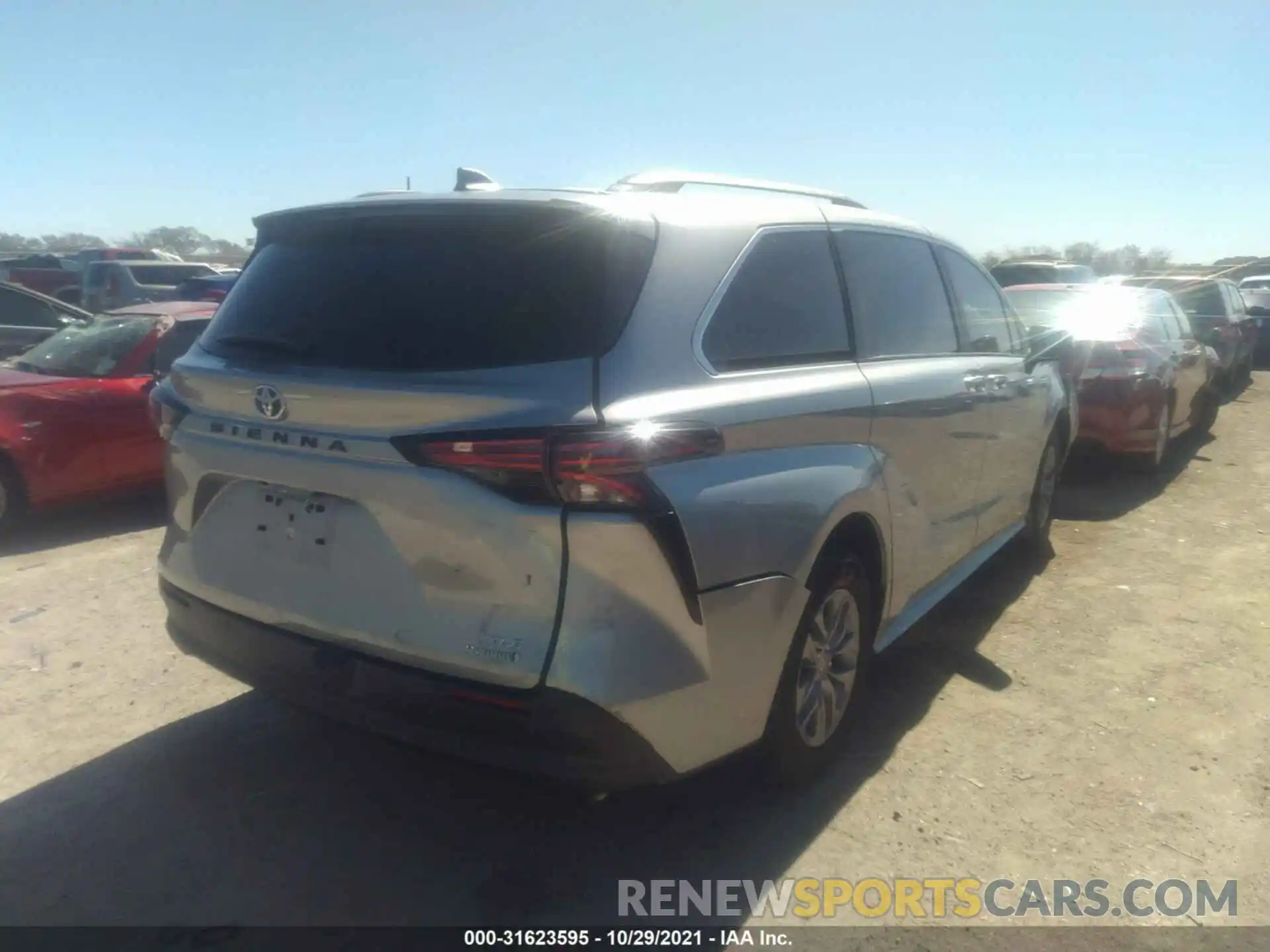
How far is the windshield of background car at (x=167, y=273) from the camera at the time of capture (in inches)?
841

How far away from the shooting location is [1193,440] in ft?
33.9

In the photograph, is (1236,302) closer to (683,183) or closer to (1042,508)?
(1042,508)

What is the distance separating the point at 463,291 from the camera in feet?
8.85

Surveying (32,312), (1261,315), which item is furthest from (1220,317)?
(32,312)

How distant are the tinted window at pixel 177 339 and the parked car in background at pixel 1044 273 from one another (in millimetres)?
18234

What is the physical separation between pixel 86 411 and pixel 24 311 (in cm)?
476

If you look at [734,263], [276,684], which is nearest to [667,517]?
[734,263]

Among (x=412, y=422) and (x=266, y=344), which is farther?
(x=266, y=344)

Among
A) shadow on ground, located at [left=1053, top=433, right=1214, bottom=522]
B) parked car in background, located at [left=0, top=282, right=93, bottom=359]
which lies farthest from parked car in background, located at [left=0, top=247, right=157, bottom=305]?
shadow on ground, located at [left=1053, top=433, right=1214, bottom=522]

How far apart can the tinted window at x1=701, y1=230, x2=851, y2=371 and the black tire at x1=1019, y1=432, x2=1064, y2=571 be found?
8.89 ft

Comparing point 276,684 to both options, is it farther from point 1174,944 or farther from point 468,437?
point 1174,944

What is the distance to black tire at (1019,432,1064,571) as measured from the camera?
5805 mm

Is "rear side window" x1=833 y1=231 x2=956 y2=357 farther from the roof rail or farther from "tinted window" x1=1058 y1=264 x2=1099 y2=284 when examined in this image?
"tinted window" x1=1058 y1=264 x2=1099 y2=284

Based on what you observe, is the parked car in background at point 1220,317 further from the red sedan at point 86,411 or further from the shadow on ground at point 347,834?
the red sedan at point 86,411
